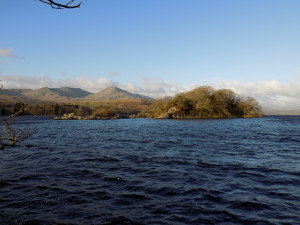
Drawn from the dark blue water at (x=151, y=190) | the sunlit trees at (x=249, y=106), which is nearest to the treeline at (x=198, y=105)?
the sunlit trees at (x=249, y=106)

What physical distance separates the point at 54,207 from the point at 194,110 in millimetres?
80438

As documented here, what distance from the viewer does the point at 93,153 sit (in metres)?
17.5

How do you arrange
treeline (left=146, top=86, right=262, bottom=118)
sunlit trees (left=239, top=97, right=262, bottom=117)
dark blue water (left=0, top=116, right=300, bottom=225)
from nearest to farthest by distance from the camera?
dark blue water (left=0, top=116, right=300, bottom=225)
treeline (left=146, top=86, right=262, bottom=118)
sunlit trees (left=239, top=97, right=262, bottom=117)

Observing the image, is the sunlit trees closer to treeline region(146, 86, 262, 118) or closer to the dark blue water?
treeline region(146, 86, 262, 118)

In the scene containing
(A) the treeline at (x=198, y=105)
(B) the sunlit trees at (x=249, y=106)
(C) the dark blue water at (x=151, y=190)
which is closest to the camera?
(C) the dark blue water at (x=151, y=190)

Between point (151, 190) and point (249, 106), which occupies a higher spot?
point (249, 106)

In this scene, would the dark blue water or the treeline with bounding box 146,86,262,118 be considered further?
the treeline with bounding box 146,86,262,118

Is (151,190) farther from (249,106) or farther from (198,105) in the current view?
(249,106)

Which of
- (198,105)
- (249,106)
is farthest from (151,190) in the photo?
(249,106)

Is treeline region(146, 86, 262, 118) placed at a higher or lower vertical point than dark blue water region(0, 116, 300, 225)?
higher

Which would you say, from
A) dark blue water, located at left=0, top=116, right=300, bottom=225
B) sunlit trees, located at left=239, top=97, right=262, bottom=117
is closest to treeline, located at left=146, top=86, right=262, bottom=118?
sunlit trees, located at left=239, top=97, right=262, bottom=117

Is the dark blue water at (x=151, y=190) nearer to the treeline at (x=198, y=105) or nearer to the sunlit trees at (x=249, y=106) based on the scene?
the treeline at (x=198, y=105)

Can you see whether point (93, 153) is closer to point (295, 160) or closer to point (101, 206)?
point (101, 206)

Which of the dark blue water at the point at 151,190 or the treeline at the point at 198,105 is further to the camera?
the treeline at the point at 198,105
